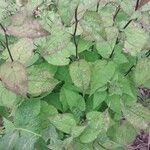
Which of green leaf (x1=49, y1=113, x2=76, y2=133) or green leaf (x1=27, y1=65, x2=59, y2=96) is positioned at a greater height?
green leaf (x1=27, y1=65, x2=59, y2=96)

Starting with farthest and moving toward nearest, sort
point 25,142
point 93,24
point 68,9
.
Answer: point 25,142 → point 93,24 → point 68,9

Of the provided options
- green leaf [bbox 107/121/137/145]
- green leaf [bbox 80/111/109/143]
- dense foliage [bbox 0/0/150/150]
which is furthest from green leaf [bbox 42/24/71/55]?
green leaf [bbox 107/121/137/145]

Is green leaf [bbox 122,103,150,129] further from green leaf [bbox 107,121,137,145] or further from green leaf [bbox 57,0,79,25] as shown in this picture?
green leaf [bbox 57,0,79,25]

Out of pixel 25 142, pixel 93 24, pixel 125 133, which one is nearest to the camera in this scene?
pixel 93 24

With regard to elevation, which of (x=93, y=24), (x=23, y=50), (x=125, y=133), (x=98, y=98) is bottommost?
(x=125, y=133)

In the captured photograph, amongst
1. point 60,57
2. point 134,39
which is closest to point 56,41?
point 60,57

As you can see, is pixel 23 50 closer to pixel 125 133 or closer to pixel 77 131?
pixel 77 131
